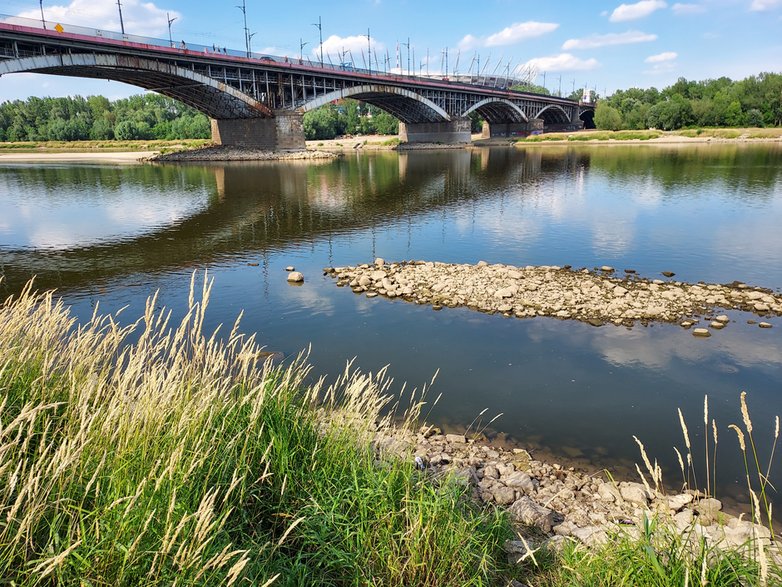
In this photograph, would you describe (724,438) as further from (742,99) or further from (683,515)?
(742,99)

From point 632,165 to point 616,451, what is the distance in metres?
63.8

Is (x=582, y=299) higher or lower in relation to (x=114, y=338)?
lower

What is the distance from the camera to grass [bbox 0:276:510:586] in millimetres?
3449

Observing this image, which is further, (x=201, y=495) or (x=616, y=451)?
(x=616, y=451)

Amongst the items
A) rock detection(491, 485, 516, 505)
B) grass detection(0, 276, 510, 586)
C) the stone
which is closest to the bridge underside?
the stone

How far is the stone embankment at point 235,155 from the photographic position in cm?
8200

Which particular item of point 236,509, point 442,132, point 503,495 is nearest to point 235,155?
point 442,132

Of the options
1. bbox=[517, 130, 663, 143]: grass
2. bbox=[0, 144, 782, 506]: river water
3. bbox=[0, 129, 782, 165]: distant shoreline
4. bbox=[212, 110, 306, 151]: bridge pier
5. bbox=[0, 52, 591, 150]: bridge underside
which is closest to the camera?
bbox=[0, 144, 782, 506]: river water

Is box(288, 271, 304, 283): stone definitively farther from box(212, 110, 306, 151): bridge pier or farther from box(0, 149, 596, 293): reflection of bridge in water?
box(212, 110, 306, 151): bridge pier

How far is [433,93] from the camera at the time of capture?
105 meters

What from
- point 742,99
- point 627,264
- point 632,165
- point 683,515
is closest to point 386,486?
point 683,515

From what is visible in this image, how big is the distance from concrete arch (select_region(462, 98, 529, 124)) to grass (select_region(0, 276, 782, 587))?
117277 millimetres

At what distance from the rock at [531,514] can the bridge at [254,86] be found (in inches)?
2473

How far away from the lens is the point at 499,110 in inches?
5202
